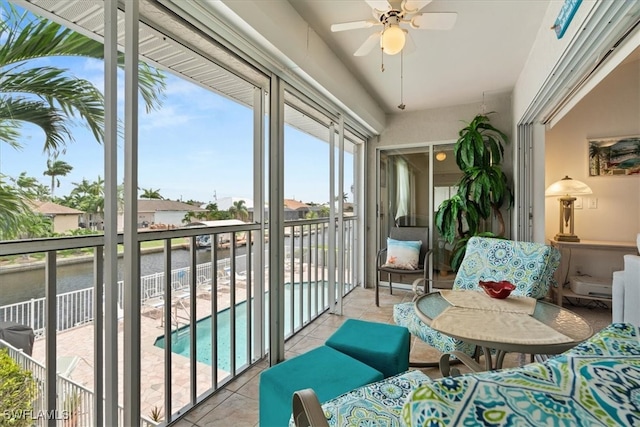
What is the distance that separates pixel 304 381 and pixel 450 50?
280cm

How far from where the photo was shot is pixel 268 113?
2.26 metres

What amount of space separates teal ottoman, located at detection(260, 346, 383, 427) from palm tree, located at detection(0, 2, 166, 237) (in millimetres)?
1254

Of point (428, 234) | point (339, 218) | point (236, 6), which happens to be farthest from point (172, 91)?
point (428, 234)

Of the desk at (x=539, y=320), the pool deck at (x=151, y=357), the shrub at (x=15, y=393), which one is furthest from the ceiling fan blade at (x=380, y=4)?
the shrub at (x=15, y=393)

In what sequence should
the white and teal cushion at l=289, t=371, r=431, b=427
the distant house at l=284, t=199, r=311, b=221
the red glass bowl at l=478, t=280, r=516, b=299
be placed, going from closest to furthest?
the white and teal cushion at l=289, t=371, r=431, b=427 < the red glass bowl at l=478, t=280, r=516, b=299 < the distant house at l=284, t=199, r=311, b=221

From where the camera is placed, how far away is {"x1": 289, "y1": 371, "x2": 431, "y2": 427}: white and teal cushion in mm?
1014

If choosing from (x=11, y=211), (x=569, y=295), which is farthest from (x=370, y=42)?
(x=569, y=295)

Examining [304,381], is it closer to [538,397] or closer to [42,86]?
[538,397]

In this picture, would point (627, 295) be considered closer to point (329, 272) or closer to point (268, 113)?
point (329, 272)

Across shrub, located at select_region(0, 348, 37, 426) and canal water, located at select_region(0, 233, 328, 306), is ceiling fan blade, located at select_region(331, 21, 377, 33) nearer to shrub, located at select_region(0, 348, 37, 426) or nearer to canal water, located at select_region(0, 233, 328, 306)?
canal water, located at select_region(0, 233, 328, 306)

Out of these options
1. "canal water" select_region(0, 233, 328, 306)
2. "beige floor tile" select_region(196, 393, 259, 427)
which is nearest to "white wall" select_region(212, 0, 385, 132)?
"canal water" select_region(0, 233, 328, 306)

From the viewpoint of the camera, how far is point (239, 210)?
2.14 metres

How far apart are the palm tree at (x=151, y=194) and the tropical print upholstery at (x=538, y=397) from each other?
5.06ft

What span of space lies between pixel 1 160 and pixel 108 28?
69cm
